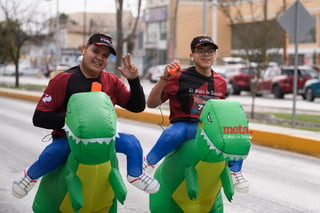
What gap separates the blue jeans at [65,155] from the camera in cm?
376

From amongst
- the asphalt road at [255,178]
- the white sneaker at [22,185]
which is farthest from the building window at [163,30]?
the white sneaker at [22,185]

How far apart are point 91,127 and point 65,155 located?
1.94ft

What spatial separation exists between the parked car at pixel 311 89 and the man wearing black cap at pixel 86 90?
21268mm

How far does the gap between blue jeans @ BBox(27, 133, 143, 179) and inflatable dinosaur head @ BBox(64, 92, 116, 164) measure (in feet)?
0.93

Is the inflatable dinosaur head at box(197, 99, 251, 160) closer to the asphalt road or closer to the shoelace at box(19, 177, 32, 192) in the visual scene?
the shoelace at box(19, 177, 32, 192)

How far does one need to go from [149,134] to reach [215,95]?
7974 millimetres

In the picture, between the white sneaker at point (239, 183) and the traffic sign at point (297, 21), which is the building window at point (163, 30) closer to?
the traffic sign at point (297, 21)

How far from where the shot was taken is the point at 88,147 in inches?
133

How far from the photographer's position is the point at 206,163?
3.92 metres

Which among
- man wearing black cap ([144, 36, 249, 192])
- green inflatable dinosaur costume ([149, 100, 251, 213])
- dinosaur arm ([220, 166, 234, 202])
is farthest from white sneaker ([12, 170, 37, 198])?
dinosaur arm ([220, 166, 234, 202])

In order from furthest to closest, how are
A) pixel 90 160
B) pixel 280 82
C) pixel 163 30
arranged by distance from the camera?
pixel 163 30 → pixel 280 82 → pixel 90 160

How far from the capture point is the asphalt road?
616 cm

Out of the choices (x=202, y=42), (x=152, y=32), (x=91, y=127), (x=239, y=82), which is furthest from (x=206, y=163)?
(x=152, y=32)

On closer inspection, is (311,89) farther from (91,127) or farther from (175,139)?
(91,127)
